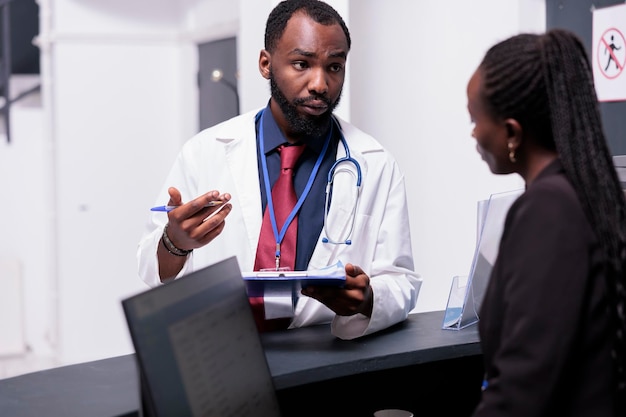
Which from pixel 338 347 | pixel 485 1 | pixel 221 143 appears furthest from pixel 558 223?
pixel 485 1

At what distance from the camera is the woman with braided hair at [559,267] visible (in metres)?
0.92

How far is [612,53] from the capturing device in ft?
7.68

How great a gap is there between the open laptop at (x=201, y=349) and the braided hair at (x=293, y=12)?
2.65ft

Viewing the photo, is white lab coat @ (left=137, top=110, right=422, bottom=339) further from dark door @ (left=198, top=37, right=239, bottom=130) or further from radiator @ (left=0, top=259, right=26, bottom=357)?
radiator @ (left=0, top=259, right=26, bottom=357)

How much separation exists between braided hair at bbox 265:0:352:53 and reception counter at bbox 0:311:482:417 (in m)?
0.68

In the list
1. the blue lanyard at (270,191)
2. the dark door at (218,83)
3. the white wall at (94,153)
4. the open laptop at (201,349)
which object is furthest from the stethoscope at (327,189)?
the dark door at (218,83)

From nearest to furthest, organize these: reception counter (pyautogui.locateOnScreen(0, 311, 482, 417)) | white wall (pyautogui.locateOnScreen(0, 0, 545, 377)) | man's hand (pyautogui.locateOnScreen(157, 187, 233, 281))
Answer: reception counter (pyautogui.locateOnScreen(0, 311, 482, 417)) → man's hand (pyautogui.locateOnScreen(157, 187, 233, 281)) → white wall (pyautogui.locateOnScreen(0, 0, 545, 377))

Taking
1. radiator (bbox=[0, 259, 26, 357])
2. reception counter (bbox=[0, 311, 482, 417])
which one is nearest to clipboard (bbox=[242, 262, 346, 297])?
reception counter (bbox=[0, 311, 482, 417])

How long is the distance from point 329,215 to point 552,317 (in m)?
0.91

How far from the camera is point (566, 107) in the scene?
100 cm

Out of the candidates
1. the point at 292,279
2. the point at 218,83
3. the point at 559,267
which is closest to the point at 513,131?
the point at 559,267

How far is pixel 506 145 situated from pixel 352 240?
76cm

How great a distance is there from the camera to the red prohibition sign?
7.55 ft

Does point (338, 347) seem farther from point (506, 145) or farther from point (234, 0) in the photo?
point (234, 0)
